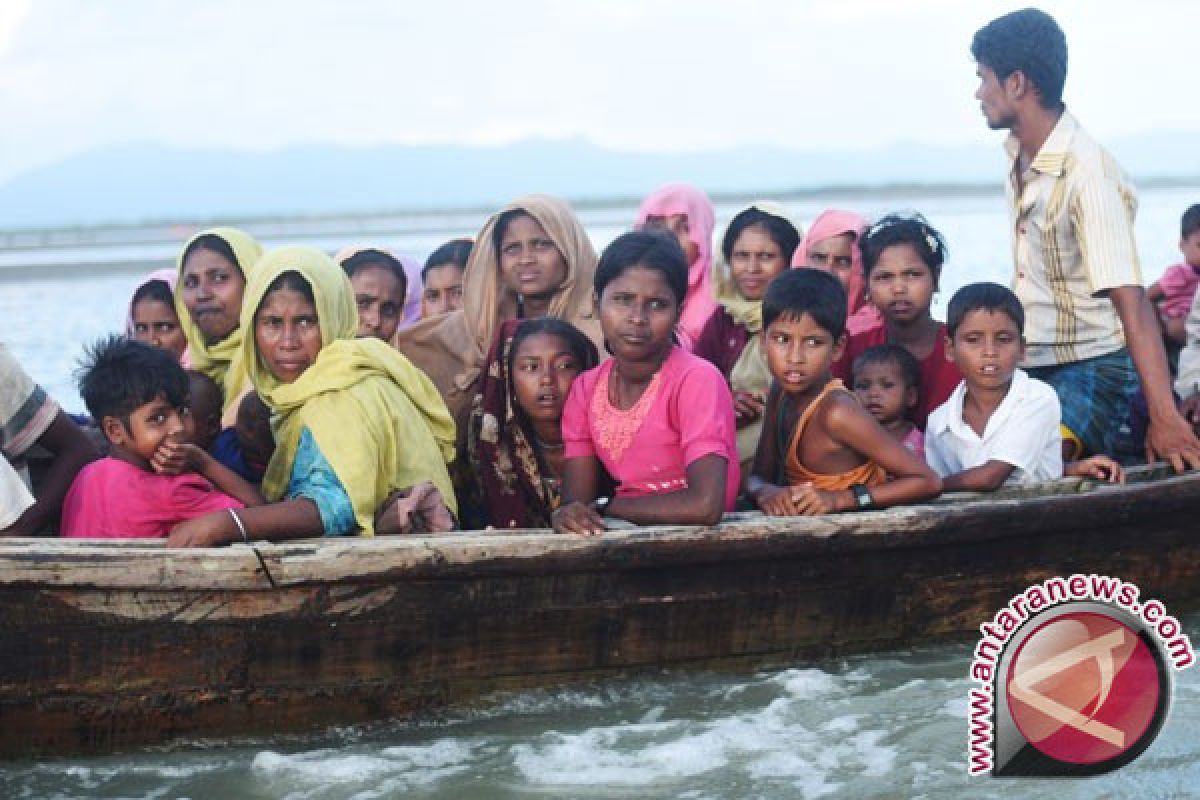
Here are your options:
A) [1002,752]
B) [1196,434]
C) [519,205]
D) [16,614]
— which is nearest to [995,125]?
[1196,434]

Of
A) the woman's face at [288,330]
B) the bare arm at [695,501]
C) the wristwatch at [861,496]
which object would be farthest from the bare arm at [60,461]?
the wristwatch at [861,496]

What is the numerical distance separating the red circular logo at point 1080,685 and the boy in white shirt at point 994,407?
93cm

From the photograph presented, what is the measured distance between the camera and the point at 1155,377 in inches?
189

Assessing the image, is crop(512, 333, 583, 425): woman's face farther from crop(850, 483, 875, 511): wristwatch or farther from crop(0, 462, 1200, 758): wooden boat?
crop(850, 483, 875, 511): wristwatch

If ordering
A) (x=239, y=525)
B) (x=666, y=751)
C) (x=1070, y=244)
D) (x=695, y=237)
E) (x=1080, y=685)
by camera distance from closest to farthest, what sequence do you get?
(x=1080, y=685) → (x=239, y=525) → (x=666, y=751) → (x=1070, y=244) → (x=695, y=237)

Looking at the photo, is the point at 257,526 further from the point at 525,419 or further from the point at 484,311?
the point at 484,311

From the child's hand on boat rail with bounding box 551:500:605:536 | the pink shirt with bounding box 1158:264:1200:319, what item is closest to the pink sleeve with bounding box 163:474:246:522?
the child's hand on boat rail with bounding box 551:500:605:536

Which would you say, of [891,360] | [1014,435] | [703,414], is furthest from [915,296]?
[703,414]

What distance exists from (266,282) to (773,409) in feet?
4.90

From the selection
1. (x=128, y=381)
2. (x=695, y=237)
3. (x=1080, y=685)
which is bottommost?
(x=1080, y=685)

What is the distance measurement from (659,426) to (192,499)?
1.24 meters

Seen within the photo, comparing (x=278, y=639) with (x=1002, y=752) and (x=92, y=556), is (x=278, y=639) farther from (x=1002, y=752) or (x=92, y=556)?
(x=1002, y=752)

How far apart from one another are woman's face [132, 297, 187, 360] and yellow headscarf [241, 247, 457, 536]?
3.32ft

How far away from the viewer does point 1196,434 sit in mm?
5316
